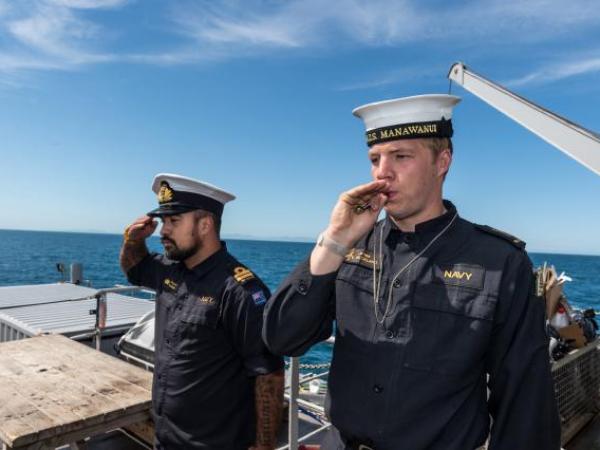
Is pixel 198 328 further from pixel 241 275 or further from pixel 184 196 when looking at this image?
pixel 184 196

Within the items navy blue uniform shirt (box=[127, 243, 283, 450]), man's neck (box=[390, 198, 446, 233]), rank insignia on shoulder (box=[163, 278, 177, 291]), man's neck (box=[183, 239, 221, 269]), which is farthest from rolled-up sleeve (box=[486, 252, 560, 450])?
rank insignia on shoulder (box=[163, 278, 177, 291])

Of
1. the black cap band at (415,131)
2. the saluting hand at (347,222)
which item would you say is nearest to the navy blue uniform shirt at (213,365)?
the saluting hand at (347,222)

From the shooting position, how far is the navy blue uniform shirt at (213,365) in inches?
113

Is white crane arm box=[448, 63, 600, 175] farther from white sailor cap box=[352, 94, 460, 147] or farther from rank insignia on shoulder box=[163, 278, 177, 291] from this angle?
rank insignia on shoulder box=[163, 278, 177, 291]

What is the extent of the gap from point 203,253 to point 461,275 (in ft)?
6.90

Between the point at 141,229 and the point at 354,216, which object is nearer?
the point at 354,216

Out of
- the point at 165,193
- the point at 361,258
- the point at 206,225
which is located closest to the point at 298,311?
the point at 361,258

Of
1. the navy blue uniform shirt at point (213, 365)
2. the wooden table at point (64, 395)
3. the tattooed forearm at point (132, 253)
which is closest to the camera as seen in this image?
the wooden table at point (64, 395)

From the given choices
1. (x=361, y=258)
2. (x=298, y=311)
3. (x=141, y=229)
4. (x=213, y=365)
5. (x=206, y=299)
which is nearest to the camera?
(x=298, y=311)

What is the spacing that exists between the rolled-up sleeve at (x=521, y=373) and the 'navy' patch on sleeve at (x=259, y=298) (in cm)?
157

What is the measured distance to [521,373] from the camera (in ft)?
5.36

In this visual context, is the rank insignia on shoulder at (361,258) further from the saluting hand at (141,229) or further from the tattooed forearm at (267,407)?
the saluting hand at (141,229)

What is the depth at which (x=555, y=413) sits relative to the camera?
1.69 m

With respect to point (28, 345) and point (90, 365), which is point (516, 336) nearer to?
point (90, 365)
